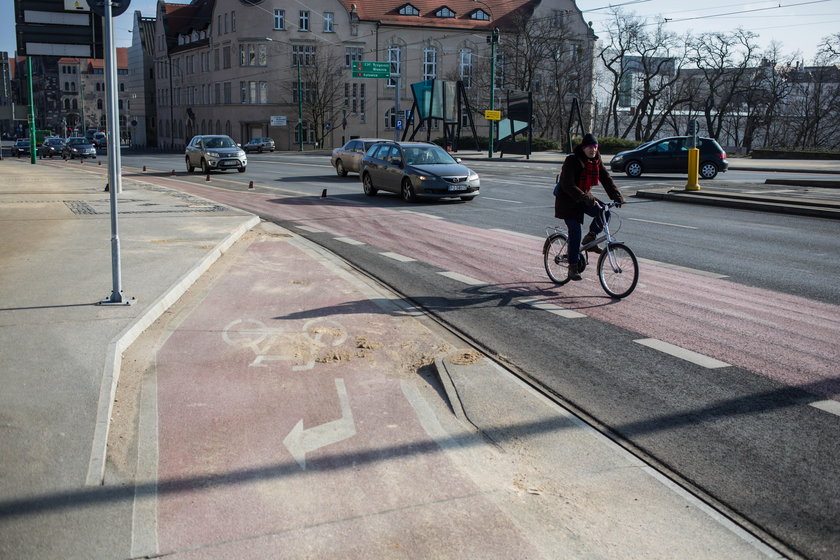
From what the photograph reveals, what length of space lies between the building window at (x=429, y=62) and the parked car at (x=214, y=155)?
55.8m

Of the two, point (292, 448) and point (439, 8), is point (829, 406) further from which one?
point (439, 8)

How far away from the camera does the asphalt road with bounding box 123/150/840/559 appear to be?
14.3 feet

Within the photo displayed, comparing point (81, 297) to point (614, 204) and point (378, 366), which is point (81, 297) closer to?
point (378, 366)

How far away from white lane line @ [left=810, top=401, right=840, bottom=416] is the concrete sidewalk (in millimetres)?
1560

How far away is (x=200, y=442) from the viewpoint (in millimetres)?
4711

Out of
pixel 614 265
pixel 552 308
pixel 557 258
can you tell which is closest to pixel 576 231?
pixel 557 258

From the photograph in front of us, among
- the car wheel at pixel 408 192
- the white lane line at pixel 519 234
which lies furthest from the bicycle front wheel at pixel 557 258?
the car wheel at pixel 408 192

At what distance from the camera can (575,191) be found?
9039 mm

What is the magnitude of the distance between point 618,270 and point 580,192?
95cm

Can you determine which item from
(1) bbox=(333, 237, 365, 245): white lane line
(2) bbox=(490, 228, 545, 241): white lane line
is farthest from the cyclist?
(1) bbox=(333, 237, 365, 245): white lane line

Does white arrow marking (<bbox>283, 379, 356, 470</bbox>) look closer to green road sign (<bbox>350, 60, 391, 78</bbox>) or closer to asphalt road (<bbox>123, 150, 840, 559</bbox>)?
asphalt road (<bbox>123, 150, 840, 559</bbox>)

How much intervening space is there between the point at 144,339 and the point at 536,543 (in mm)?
4336

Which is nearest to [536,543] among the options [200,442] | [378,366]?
[200,442]

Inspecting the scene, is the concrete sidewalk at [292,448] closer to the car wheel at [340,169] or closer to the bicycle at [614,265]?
the bicycle at [614,265]
